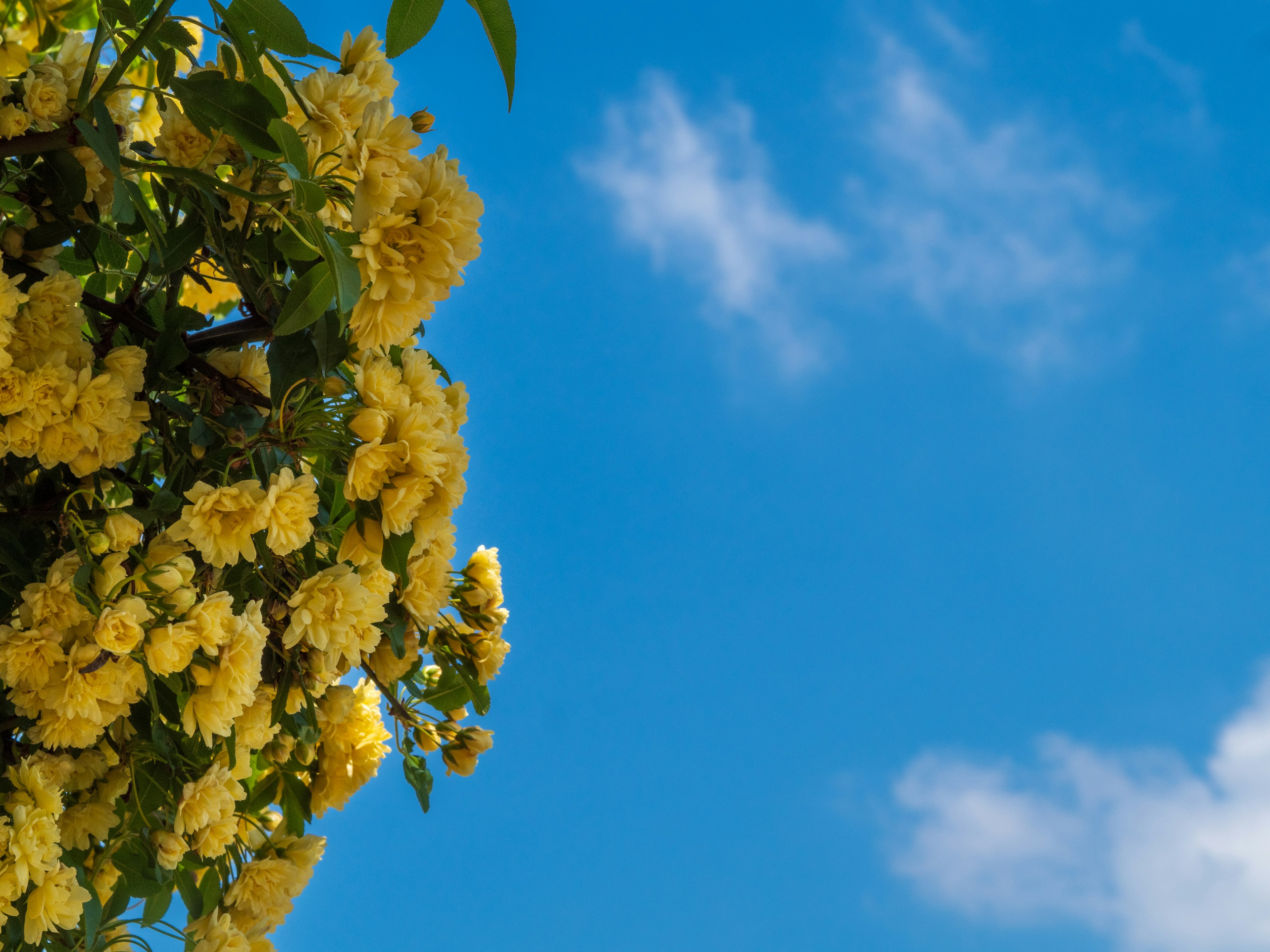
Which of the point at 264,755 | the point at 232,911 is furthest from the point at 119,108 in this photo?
the point at 232,911

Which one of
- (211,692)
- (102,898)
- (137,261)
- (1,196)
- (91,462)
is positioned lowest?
(102,898)

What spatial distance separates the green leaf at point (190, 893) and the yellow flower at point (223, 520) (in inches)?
20.9

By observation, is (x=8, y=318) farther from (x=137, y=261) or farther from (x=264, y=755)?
(x=264, y=755)

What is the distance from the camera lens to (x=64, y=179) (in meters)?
0.99

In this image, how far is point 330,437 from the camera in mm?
956

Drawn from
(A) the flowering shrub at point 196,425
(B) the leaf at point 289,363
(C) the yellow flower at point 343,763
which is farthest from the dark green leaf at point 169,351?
(C) the yellow flower at point 343,763

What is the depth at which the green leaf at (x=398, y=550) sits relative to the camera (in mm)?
931

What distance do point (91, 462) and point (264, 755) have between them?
0.50 meters

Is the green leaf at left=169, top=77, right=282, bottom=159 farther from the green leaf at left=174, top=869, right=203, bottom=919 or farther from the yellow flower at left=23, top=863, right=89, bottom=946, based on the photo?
the green leaf at left=174, top=869, right=203, bottom=919

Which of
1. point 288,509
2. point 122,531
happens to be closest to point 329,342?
point 288,509

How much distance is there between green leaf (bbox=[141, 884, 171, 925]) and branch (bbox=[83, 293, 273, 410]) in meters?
0.57

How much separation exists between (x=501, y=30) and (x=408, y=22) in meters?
0.07

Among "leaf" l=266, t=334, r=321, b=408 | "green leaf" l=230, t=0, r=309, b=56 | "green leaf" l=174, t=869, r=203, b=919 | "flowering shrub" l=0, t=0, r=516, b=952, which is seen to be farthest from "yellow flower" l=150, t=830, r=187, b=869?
"green leaf" l=230, t=0, r=309, b=56

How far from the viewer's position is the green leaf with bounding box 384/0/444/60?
2.66 ft
